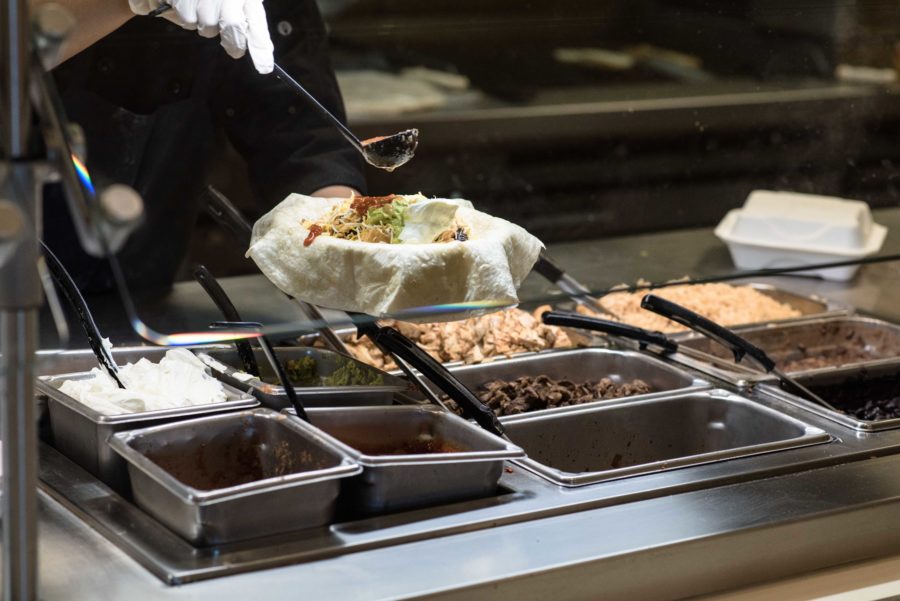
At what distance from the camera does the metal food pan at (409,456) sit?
124 centimetres

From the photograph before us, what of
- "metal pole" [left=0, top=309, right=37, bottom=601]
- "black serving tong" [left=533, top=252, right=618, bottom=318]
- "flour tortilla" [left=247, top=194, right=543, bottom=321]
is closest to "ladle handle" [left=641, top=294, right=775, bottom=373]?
"black serving tong" [left=533, top=252, right=618, bottom=318]

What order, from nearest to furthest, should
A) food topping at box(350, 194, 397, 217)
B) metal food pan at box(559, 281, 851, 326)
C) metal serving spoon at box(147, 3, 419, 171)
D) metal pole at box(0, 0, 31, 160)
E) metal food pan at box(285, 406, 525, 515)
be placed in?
metal pole at box(0, 0, 31, 160)
metal food pan at box(285, 406, 525, 515)
food topping at box(350, 194, 397, 217)
metal serving spoon at box(147, 3, 419, 171)
metal food pan at box(559, 281, 851, 326)

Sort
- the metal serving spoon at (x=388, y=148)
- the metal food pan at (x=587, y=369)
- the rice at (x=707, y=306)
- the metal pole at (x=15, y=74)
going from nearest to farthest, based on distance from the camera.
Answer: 1. the metal pole at (x=15, y=74)
2. the metal serving spoon at (x=388, y=148)
3. the metal food pan at (x=587, y=369)
4. the rice at (x=707, y=306)

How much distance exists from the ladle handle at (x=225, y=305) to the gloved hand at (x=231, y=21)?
283mm

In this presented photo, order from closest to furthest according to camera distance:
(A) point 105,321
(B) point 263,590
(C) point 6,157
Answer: (C) point 6,157
(B) point 263,590
(A) point 105,321

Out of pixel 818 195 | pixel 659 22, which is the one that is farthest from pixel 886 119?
pixel 659 22

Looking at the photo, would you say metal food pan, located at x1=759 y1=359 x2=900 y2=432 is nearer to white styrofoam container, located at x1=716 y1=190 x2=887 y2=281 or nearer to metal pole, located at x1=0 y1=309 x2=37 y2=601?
white styrofoam container, located at x1=716 y1=190 x2=887 y2=281

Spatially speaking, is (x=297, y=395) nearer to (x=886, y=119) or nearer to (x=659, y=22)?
(x=659, y=22)

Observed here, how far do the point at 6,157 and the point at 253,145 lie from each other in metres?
1.15

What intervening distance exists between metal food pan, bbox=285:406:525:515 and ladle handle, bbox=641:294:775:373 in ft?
1.64

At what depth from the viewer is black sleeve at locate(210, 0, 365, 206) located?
1852 millimetres

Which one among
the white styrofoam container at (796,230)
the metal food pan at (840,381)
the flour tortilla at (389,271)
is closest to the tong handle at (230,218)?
the flour tortilla at (389,271)

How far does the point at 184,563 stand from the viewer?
1.11 metres

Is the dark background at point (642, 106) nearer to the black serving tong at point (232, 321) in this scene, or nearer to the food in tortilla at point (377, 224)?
the black serving tong at point (232, 321)
